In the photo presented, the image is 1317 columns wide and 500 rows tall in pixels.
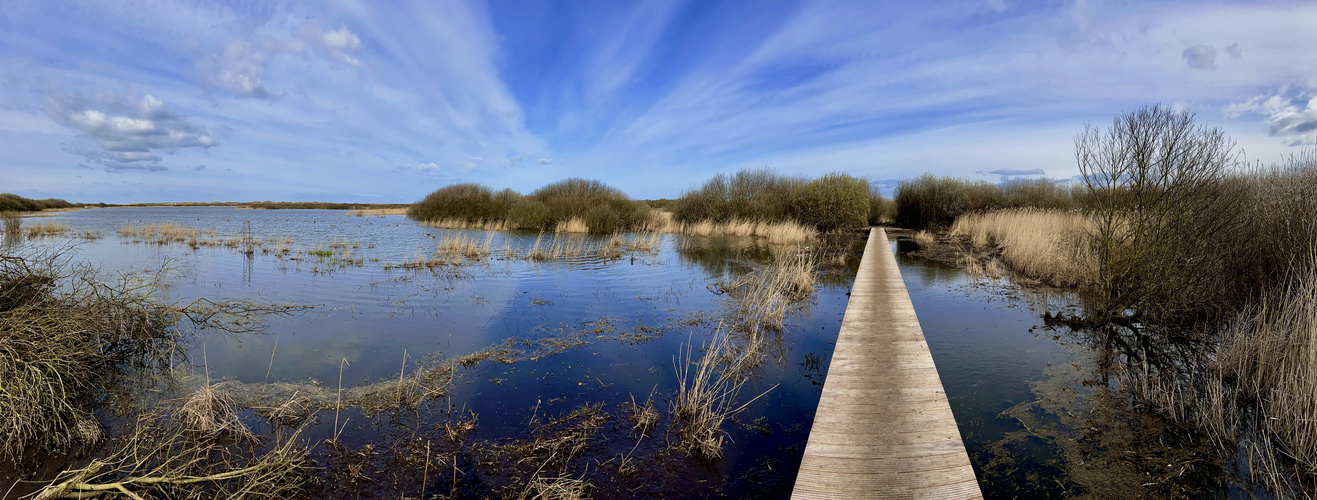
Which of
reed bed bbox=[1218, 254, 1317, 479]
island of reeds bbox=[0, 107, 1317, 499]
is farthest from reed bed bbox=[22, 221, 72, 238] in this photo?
reed bed bbox=[1218, 254, 1317, 479]

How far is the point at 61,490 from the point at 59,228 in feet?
89.7

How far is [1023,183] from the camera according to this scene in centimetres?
2720

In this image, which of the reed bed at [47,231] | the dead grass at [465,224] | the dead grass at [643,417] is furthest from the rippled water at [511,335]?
the dead grass at [465,224]

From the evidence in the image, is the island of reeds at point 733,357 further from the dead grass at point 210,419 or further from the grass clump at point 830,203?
the grass clump at point 830,203

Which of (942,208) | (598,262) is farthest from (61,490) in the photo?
(942,208)

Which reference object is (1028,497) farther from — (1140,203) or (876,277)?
(876,277)

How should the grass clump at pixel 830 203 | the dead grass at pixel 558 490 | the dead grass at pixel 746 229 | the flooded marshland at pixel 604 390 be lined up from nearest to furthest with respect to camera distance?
the dead grass at pixel 558 490 < the flooded marshland at pixel 604 390 < the dead grass at pixel 746 229 < the grass clump at pixel 830 203

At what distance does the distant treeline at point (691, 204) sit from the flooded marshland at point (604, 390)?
43.9 feet

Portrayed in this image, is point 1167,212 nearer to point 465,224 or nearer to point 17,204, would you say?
point 465,224

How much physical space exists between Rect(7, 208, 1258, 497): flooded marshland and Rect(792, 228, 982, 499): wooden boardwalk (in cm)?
40

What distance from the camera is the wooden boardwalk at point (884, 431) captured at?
116 inches

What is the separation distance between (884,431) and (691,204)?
24.0 meters

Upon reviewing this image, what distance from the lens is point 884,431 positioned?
11.8ft

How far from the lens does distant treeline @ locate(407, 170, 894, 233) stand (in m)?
23.8
